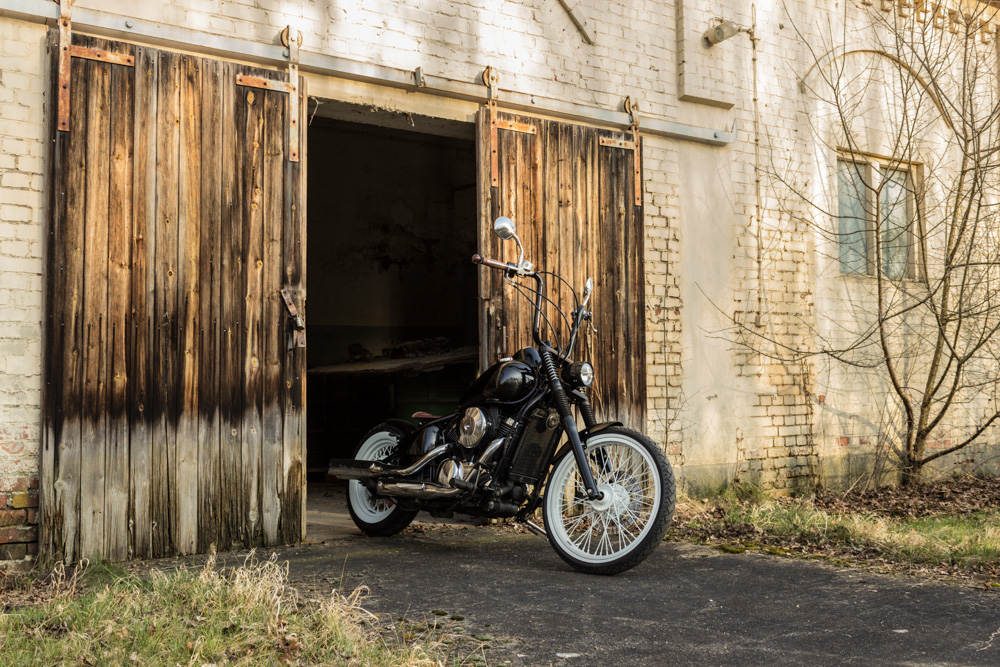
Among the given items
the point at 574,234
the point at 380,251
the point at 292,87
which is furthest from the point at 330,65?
the point at 380,251

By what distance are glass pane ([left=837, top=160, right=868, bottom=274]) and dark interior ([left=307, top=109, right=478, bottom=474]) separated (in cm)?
443

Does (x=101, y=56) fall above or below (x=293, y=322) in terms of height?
above

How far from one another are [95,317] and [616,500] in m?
2.70

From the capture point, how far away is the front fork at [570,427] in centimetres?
420

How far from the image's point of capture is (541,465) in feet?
14.9

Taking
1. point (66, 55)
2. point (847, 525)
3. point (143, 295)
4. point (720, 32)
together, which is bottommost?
point (847, 525)

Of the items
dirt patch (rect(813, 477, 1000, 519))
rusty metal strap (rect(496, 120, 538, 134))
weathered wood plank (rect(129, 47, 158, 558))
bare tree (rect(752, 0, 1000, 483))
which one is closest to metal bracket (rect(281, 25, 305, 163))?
weathered wood plank (rect(129, 47, 158, 558))

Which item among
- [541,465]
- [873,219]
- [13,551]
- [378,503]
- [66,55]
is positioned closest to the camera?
[13,551]

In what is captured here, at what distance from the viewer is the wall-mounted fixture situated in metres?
6.70

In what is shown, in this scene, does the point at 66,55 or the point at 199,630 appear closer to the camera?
the point at 199,630

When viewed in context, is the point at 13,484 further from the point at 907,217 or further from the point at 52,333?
the point at 907,217

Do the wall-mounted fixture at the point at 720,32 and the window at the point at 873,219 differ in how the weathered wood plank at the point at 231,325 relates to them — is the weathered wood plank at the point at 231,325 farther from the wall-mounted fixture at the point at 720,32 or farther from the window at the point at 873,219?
the window at the point at 873,219

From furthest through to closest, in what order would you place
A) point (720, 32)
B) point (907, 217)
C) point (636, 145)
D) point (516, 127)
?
point (907, 217) < point (720, 32) < point (636, 145) < point (516, 127)

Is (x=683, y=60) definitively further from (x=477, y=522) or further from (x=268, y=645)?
(x=268, y=645)
